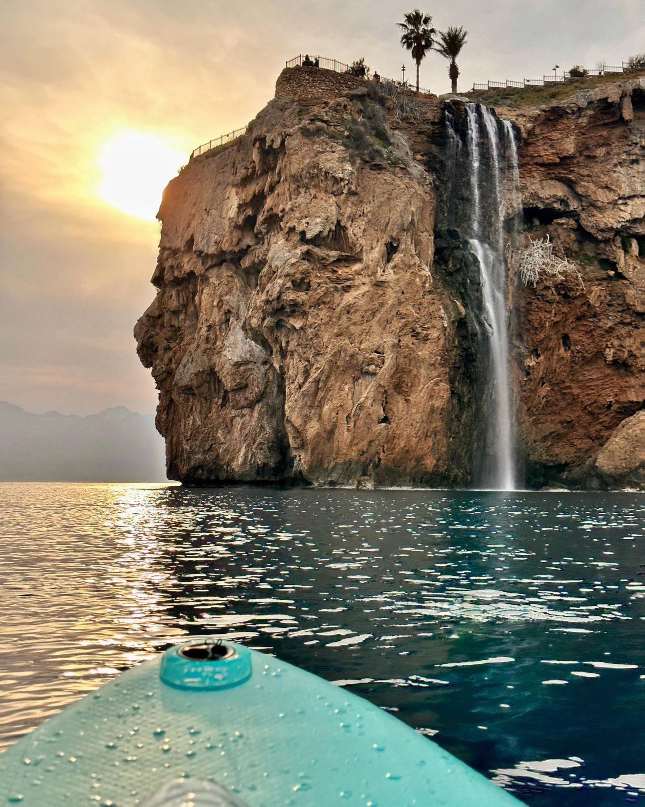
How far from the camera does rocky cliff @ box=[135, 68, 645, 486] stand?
163ft

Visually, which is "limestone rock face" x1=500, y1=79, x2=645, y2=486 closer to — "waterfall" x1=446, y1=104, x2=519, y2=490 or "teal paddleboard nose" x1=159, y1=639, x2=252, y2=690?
"waterfall" x1=446, y1=104, x2=519, y2=490

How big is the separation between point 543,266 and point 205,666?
55.6 meters

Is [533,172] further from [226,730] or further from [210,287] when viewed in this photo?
[226,730]

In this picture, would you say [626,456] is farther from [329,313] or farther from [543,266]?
[329,313]

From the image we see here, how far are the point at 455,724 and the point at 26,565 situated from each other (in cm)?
1130

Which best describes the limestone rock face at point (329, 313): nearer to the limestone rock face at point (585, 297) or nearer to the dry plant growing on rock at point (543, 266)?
the dry plant growing on rock at point (543, 266)

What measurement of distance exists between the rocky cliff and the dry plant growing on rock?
80 cm

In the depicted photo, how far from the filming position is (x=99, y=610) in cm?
998

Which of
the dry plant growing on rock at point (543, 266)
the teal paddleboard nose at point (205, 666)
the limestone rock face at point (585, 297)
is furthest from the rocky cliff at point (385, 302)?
the teal paddleboard nose at point (205, 666)

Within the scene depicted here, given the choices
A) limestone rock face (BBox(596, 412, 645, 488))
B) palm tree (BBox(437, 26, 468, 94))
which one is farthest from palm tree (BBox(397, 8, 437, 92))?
limestone rock face (BBox(596, 412, 645, 488))

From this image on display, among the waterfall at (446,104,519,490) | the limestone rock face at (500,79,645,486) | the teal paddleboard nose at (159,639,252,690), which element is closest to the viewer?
the teal paddleboard nose at (159,639,252,690)

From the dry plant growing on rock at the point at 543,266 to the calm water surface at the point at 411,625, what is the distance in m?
37.5

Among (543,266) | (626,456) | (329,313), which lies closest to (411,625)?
(329,313)

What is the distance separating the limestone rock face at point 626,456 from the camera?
4666 centimetres
